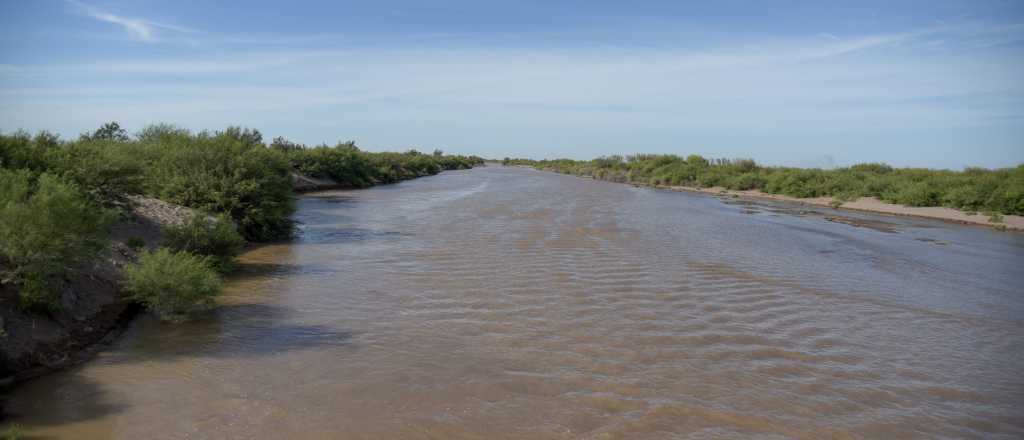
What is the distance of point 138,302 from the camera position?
777 cm

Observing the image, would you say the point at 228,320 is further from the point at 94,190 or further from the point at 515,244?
the point at 515,244

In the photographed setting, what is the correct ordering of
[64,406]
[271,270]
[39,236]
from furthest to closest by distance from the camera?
[271,270]
[39,236]
[64,406]

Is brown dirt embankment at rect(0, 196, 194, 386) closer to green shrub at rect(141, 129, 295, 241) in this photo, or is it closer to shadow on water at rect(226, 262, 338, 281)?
shadow on water at rect(226, 262, 338, 281)

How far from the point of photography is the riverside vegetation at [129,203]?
6.12 meters

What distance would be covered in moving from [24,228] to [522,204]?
21.8 metres

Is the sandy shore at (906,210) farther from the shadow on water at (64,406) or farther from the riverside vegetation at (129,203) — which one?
the shadow on water at (64,406)

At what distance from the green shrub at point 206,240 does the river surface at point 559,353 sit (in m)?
0.48

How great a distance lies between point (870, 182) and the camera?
3306cm

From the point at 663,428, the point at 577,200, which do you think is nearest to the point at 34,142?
the point at 663,428

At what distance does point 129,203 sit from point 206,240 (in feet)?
5.37

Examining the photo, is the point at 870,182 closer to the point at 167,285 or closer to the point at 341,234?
the point at 341,234

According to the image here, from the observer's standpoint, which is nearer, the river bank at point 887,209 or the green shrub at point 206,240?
the green shrub at point 206,240

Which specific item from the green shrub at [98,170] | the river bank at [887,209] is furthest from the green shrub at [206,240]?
the river bank at [887,209]

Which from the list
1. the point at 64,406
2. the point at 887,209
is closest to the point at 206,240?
the point at 64,406
